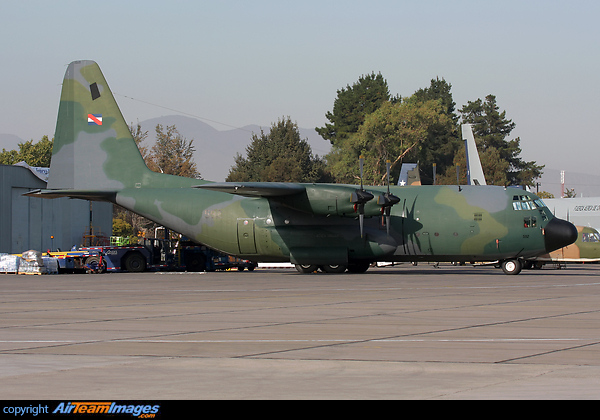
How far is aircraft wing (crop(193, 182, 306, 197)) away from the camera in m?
33.2

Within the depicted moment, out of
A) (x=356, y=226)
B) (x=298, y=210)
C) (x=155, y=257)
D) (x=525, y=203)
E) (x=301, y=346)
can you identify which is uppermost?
(x=525, y=203)

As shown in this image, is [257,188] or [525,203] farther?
[525,203]

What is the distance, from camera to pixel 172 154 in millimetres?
117688

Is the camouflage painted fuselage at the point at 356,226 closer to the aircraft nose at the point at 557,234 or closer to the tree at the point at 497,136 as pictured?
the aircraft nose at the point at 557,234

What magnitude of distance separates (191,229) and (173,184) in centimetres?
263

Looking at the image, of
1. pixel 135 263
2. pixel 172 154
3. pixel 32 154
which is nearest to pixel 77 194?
pixel 135 263

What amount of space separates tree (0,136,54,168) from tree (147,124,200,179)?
14.8 meters

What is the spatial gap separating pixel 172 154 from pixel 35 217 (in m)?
61.5

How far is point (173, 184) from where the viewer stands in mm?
38500

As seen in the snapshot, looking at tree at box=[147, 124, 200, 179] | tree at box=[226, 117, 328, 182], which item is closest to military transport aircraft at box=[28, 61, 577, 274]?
tree at box=[226, 117, 328, 182]

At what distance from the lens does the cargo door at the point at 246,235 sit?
1446 inches

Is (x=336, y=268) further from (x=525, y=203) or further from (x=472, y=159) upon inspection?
(x=472, y=159)

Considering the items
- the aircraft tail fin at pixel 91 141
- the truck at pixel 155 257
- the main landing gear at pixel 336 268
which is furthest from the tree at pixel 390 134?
the aircraft tail fin at pixel 91 141
